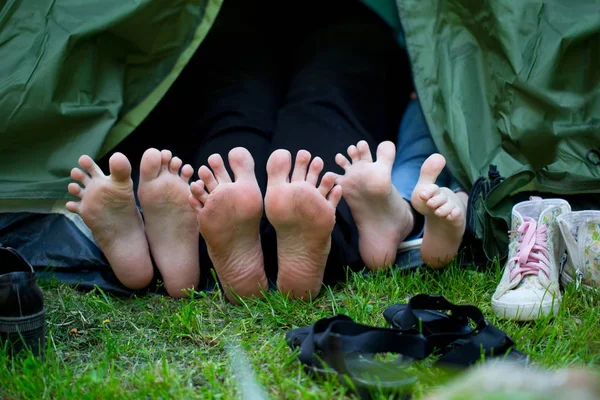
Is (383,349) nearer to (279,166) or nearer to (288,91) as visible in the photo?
(279,166)

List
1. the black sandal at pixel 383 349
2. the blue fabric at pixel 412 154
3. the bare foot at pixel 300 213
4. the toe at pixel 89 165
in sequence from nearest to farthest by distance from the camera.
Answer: the black sandal at pixel 383 349 < the bare foot at pixel 300 213 < the toe at pixel 89 165 < the blue fabric at pixel 412 154

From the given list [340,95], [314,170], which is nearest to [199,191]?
[314,170]

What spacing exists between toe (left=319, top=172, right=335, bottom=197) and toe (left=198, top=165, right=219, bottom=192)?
0.21 m

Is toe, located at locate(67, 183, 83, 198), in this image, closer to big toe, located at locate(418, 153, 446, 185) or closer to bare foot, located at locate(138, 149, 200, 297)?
bare foot, located at locate(138, 149, 200, 297)

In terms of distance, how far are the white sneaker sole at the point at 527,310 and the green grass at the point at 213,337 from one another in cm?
2

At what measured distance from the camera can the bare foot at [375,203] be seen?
1395 mm

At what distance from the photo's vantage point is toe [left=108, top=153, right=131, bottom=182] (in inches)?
52.7

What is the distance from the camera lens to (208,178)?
1.32 m

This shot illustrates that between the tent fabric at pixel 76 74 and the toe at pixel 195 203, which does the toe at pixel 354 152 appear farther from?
the tent fabric at pixel 76 74

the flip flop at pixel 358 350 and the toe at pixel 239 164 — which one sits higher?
the toe at pixel 239 164

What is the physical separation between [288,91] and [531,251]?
831 millimetres

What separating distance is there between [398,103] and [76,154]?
101 centimetres

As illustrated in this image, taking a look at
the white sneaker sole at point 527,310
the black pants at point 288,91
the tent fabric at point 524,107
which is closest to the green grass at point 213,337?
the white sneaker sole at point 527,310

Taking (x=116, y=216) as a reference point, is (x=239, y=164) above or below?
above
